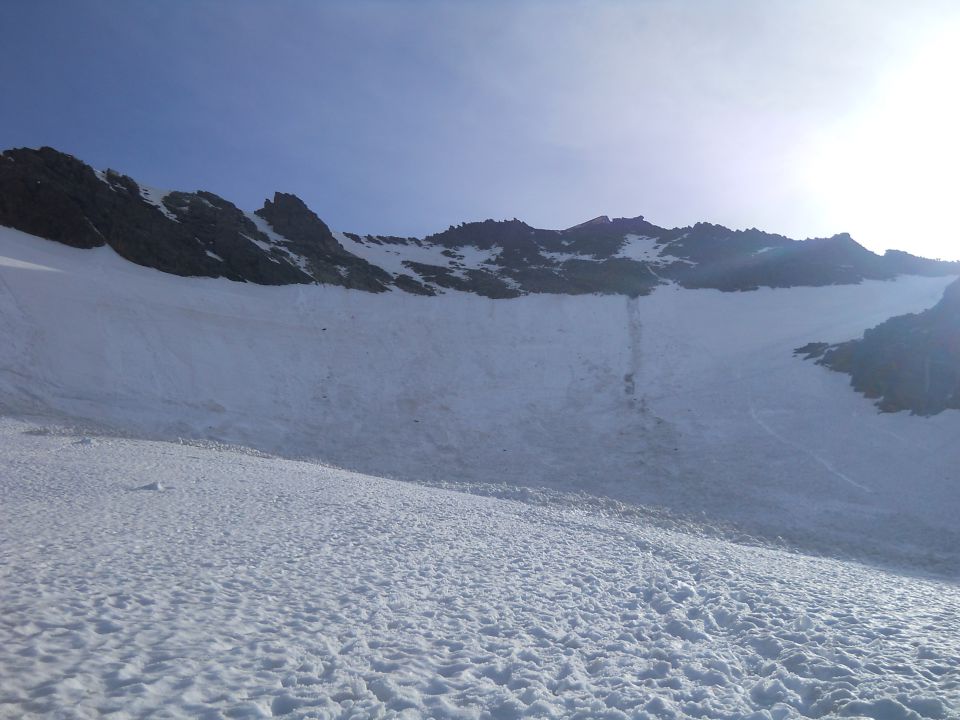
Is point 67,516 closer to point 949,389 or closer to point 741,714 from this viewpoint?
point 741,714

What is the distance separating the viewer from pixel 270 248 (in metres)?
44.3

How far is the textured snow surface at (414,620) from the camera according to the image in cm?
559

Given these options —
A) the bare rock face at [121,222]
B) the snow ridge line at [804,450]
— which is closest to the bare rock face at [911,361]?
the snow ridge line at [804,450]

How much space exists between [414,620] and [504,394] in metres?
23.0

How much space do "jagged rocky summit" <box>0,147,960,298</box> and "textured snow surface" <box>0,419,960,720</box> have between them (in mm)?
26691

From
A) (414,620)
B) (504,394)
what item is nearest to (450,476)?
(504,394)

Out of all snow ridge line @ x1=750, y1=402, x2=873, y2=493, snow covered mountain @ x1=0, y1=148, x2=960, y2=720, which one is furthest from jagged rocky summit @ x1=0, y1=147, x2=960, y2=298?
snow ridge line @ x1=750, y1=402, x2=873, y2=493

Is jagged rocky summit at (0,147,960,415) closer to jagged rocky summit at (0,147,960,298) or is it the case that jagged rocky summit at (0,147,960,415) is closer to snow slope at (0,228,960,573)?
jagged rocky summit at (0,147,960,298)

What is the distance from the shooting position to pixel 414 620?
25.0ft

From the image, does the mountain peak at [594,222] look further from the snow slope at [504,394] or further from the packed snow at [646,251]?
the snow slope at [504,394]

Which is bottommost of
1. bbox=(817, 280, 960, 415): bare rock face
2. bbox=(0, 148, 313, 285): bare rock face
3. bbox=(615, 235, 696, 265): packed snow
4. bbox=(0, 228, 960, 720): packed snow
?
bbox=(0, 228, 960, 720): packed snow

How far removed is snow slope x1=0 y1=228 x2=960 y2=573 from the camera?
19.7 meters

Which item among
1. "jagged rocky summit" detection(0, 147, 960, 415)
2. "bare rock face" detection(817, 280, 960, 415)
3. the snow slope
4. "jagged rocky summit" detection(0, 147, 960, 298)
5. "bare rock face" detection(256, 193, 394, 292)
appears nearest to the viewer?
the snow slope

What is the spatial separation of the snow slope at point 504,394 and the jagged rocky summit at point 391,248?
2.52 metres
